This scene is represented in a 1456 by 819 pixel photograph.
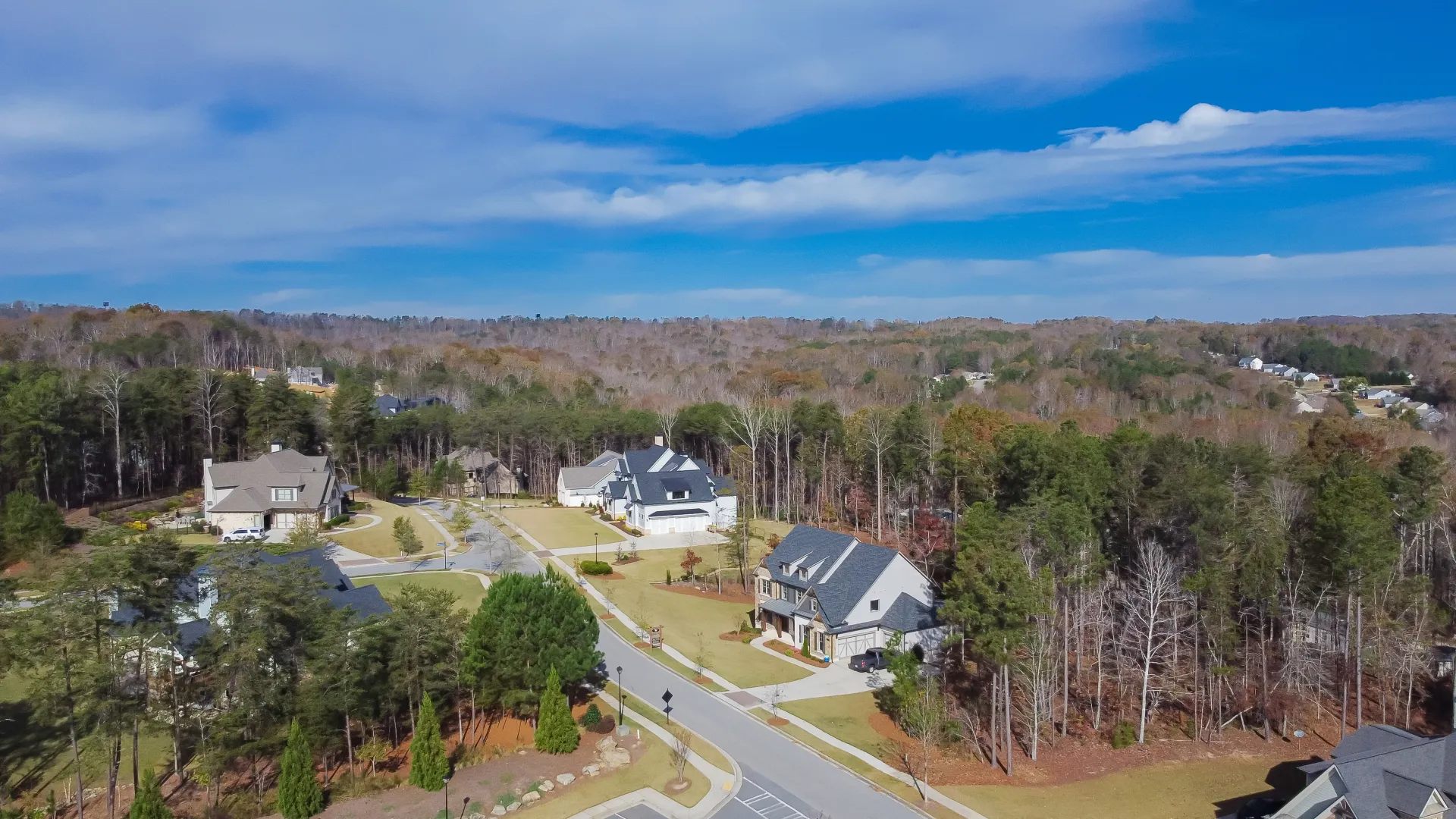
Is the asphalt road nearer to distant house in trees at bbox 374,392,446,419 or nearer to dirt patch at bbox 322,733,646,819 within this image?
dirt patch at bbox 322,733,646,819

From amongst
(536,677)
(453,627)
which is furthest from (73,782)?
(536,677)

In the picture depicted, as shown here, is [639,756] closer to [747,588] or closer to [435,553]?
[747,588]

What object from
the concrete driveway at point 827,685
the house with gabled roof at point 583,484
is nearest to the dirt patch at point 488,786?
the concrete driveway at point 827,685

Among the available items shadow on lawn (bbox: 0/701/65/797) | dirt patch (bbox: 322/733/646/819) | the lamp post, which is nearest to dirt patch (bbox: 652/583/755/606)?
the lamp post

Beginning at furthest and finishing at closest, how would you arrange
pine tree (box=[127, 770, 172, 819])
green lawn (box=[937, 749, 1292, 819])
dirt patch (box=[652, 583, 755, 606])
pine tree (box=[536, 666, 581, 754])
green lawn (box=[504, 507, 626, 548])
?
green lawn (box=[504, 507, 626, 548]), dirt patch (box=[652, 583, 755, 606]), pine tree (box=[536, 666, 581, 754]), green lawn (box=[937, 749, 1292, 819]), pine tree (box=[127, 770, 172, 819])

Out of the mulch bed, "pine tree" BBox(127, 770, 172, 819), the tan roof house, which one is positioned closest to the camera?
"pine tree" BBox(127, 770, 172, 819)
